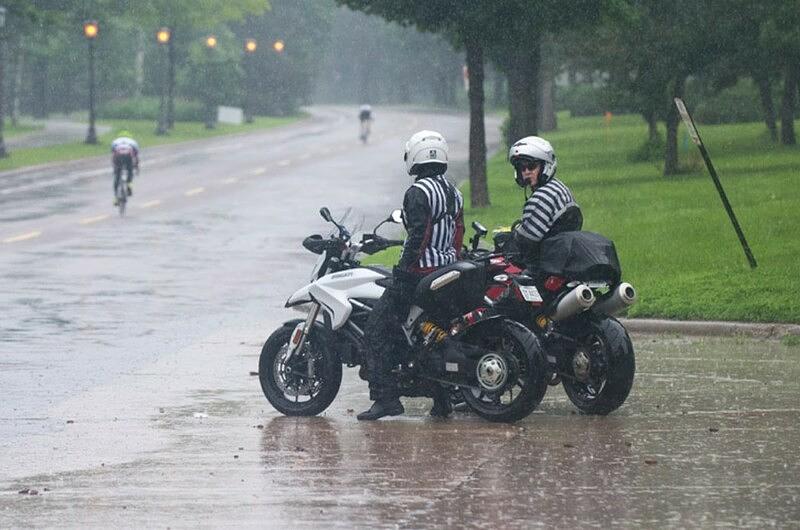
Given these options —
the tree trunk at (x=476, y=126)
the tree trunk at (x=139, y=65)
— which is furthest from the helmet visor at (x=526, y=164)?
the tree trunk at (x=139, y=65)

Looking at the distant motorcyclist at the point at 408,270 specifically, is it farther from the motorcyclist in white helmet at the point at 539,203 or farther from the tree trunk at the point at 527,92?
the tree trunk at the point at 527,92

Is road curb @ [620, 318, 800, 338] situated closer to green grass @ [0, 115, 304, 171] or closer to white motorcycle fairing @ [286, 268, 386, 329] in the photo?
white motorcycle fairing @ [286, 268, 386, 329]

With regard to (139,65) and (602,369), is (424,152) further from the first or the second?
(139,65)

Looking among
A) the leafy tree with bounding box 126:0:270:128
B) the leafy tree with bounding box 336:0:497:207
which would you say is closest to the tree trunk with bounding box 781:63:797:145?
the leafy tree with bounding box 336:0:497:207

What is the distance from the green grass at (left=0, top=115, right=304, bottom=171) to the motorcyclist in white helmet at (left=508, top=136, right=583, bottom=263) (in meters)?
41.9

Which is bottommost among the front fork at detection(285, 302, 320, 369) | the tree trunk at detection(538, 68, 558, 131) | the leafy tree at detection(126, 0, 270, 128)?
the front fork at detection(285, 302, 320, 369)

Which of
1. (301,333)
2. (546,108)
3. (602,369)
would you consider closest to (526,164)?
(602,369)

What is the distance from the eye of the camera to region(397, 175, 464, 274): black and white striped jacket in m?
12.0

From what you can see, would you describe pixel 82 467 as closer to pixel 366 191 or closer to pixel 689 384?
pixel 689 384

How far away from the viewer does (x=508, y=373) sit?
38.2 ft

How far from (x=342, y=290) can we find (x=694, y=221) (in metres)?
15.4

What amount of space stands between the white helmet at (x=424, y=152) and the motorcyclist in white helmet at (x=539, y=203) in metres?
0.51

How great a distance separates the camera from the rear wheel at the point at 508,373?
37.8 feet

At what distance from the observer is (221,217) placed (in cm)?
3488
